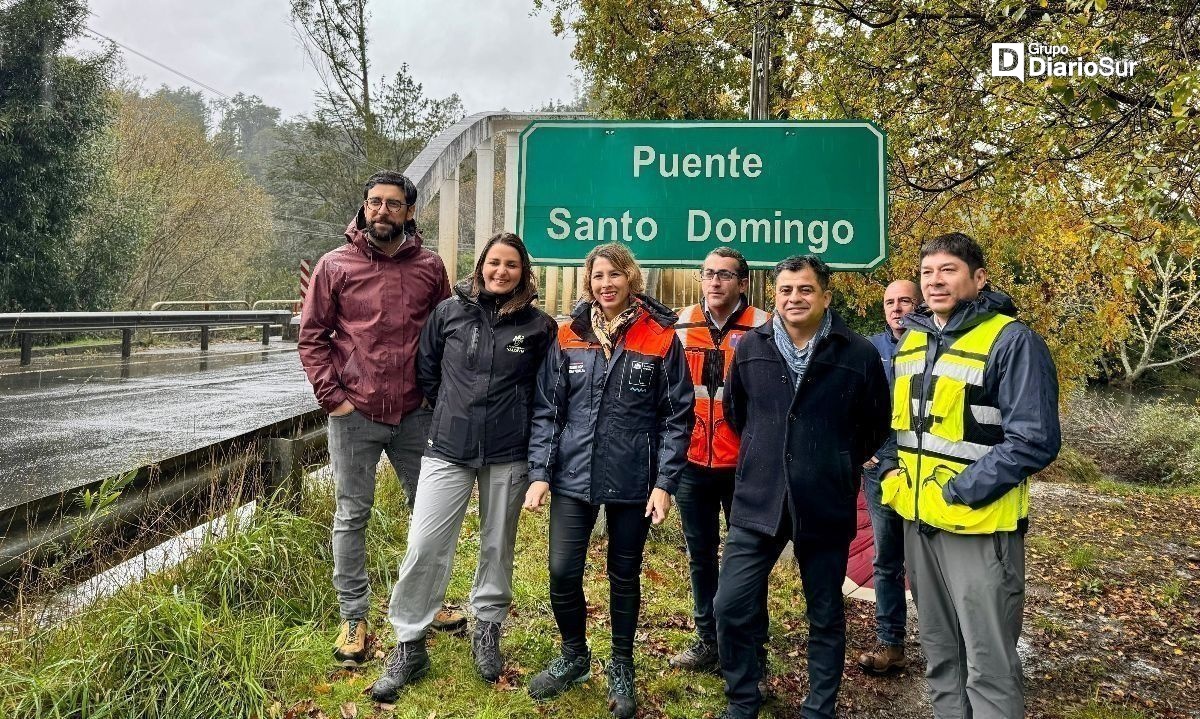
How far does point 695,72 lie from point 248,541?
8.24 meters

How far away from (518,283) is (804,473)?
132cm

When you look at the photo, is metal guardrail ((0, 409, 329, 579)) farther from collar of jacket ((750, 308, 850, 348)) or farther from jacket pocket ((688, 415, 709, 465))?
collar of jacket ((750, 308, 850, 348))

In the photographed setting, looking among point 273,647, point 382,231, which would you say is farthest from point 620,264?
point 273,647

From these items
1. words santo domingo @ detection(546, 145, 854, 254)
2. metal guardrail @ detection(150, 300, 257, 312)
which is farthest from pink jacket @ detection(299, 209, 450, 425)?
metal guardrail @ detection(150, 300, 257, 312)

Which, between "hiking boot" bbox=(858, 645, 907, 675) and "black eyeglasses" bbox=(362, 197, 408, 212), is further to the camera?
"hiking boot" bbox=(858, 645, 907, 675)

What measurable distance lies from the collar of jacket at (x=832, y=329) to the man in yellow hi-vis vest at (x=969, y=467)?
230mm

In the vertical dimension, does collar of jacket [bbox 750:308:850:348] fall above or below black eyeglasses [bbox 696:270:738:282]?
below

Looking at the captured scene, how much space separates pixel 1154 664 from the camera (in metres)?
3.65

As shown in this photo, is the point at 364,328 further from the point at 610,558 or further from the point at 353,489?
the point at 610,558

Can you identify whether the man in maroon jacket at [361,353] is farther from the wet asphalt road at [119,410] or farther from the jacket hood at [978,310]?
the jacket hood at [978,310]

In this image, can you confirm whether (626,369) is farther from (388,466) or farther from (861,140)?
(388,466)

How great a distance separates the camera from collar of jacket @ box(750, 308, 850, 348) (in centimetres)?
260

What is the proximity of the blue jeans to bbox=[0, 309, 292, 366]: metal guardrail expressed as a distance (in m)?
12.4

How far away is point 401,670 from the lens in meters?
2.83
